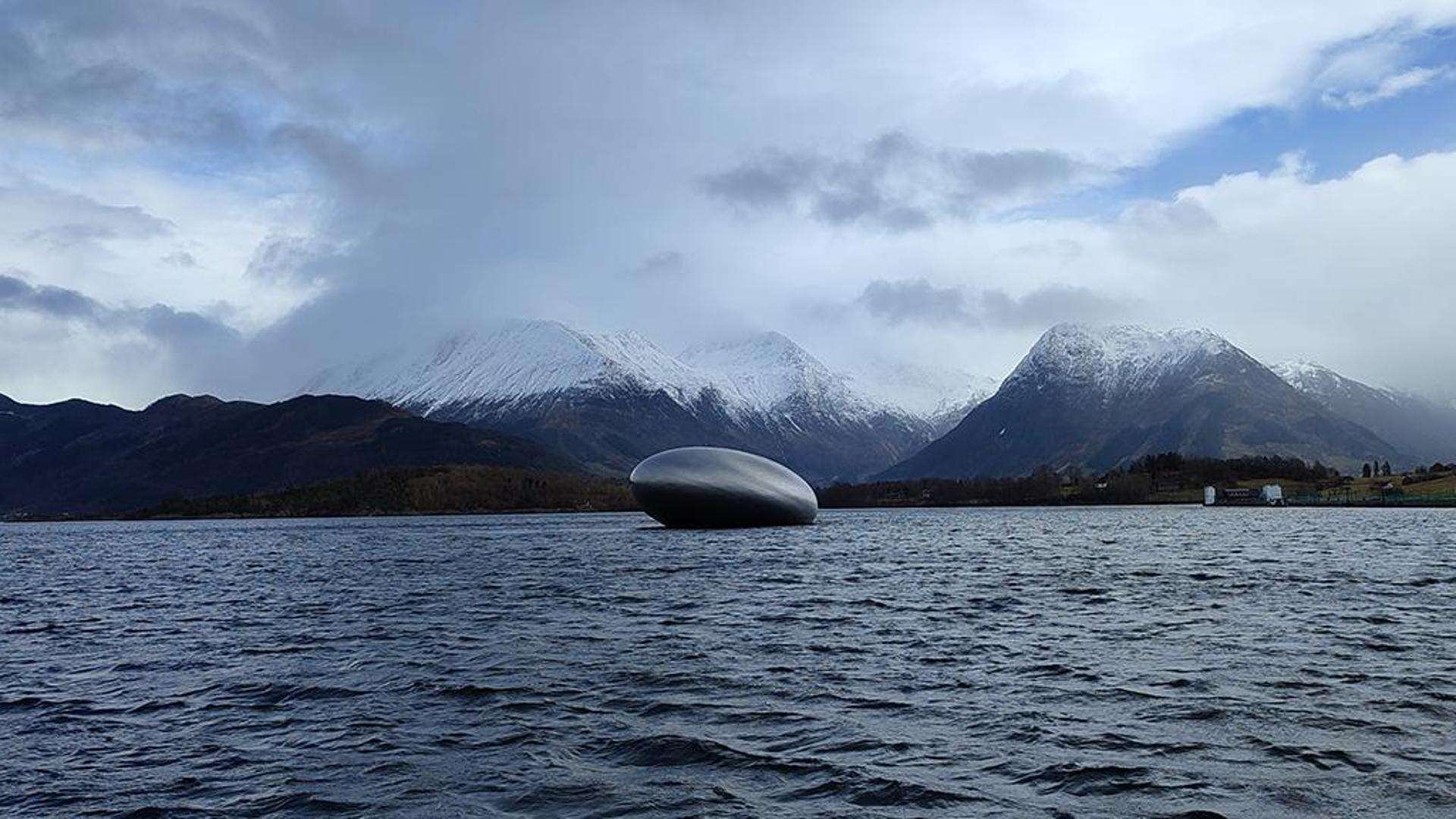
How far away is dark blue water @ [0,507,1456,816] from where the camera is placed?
1581 centimetres

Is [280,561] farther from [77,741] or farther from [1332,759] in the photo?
[1332,759]

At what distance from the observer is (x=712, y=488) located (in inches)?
4818

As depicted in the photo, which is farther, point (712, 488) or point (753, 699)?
point (712, 488)

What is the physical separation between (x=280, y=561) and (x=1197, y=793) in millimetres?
79852

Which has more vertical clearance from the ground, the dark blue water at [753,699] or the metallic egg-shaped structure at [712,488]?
the metallic egg-shaped structure at [712,488]

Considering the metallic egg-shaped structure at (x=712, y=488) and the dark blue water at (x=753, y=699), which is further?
the metallic egg-shaped structure at (x=712, y=488)

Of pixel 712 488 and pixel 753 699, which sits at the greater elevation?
pixel 712 488

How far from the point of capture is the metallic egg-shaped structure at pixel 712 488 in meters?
123

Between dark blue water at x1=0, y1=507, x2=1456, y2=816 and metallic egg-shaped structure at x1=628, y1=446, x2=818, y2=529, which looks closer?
dark blue water at x1=0, y1=507, x2=1456, y2=816

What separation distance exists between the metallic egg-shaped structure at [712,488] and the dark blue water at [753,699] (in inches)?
2740

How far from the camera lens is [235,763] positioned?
18.0 m

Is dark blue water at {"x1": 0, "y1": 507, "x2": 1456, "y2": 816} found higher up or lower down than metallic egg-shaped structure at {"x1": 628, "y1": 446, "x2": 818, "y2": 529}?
lower down

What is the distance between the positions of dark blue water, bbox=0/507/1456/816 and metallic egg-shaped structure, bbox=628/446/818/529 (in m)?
69.6

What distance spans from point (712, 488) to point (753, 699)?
99.8m
